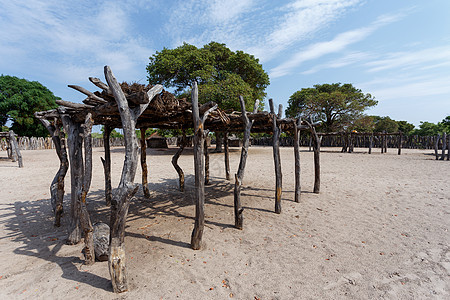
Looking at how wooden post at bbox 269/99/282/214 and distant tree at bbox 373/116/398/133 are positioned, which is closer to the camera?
wooden post at bbox 269/99/282/214

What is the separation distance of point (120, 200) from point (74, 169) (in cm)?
186

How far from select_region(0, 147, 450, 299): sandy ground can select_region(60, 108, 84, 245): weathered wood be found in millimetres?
266

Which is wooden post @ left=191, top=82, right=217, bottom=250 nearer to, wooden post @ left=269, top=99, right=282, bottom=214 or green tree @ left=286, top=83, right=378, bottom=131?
wooden post @ left=269, top=99, right=282, bottom=214

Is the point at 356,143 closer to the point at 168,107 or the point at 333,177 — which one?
the point at 333,177

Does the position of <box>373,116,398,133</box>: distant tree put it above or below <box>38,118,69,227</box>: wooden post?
above

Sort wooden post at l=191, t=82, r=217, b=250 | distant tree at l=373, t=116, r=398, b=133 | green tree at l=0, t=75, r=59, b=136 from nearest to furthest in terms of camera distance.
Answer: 1. wooden post at l=191, t=82, r=217, b=250
2. green tree at l=0, t=75, r=59, b=136
3. distant tree at l=373, t=116, r=398, b=133

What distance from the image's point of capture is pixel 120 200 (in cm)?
299

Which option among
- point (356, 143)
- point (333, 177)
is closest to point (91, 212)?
point (333, 177)

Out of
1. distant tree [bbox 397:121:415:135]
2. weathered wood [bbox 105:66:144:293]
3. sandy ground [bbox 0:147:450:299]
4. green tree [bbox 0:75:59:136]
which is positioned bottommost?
sandy ground [bbox 0:147:450:299]

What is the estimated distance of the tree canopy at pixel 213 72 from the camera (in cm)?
1757

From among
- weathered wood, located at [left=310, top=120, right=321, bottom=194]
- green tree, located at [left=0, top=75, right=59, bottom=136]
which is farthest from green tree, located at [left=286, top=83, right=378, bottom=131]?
green tree, located at [left=0, top=75, right=59, bottom=136]

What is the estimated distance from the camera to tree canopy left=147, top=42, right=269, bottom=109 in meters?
17.6

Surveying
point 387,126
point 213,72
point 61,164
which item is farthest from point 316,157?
point 387,126

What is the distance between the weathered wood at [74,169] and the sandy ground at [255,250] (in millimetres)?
266
